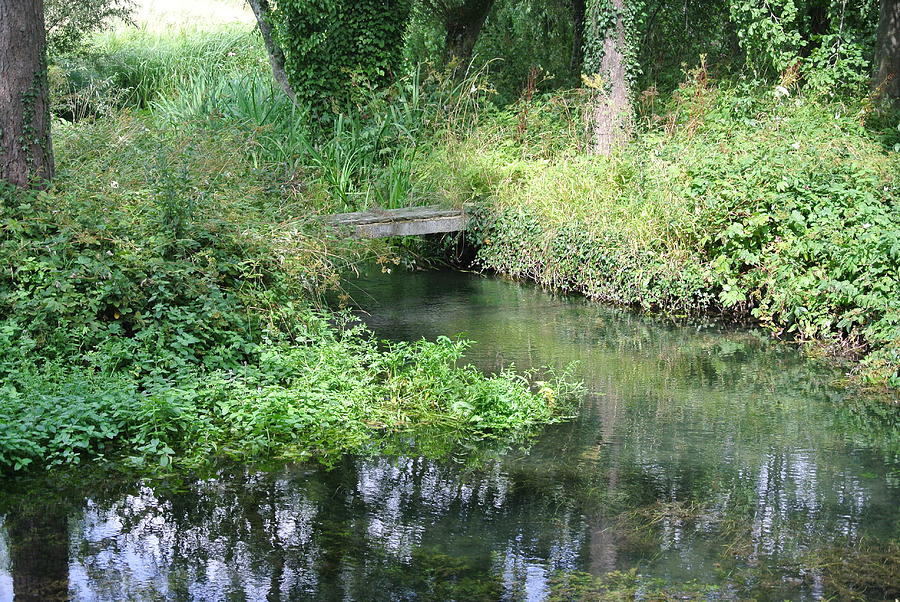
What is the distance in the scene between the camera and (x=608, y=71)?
42.6ft

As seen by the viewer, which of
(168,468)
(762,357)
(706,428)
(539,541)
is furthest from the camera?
(762,357)

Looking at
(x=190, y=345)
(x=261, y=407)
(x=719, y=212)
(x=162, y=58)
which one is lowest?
(x=261, y=407)

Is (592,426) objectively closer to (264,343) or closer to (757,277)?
(264,343)

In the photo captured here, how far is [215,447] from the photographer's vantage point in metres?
5.80

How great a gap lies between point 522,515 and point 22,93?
581cm

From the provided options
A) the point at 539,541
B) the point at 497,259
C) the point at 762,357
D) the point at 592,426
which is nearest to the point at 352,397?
the point at 592,426

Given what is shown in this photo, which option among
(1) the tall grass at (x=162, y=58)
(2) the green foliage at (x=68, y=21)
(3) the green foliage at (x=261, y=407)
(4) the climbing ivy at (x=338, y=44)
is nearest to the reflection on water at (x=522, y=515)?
(3) the green foliage at (x=261, y=407)

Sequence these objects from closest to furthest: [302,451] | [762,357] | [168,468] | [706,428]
A: [168,468], [302,451], [706,428], [762,357]

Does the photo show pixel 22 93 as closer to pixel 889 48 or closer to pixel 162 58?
pixel 889 48

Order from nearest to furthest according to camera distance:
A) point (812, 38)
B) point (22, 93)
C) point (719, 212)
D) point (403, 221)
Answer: point (22, 93), point (719, 212), point (403, 221), point (812, 38)

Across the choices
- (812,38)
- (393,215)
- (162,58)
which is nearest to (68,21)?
(162,58)

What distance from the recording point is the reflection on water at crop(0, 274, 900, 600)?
435 cm

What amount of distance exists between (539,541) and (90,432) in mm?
2816

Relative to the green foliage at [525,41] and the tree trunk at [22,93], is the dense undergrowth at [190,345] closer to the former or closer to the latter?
the tree trunk at [22,93]
